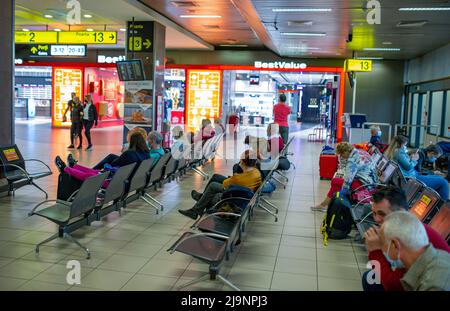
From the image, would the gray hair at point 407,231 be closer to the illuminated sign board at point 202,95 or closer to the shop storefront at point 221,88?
the shop storefront at point 221,88

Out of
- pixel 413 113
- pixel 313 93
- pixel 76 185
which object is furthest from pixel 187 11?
pixel 313 93

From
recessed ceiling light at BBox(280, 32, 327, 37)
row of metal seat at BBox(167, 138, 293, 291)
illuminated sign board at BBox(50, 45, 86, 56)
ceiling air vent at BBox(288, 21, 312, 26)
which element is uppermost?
recessed ceiling light at BBox(280, 32, 327, 37)

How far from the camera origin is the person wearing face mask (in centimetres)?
230

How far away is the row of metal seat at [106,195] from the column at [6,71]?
1497 mm

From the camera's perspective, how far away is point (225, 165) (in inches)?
459

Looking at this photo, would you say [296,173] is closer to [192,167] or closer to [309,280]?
[192,167]

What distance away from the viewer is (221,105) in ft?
68.0

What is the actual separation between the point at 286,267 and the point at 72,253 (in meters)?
2.06

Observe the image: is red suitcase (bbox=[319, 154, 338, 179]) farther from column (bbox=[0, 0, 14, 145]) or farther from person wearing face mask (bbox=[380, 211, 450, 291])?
person wearing face mask (bbox=[380, 211, 450, 291])

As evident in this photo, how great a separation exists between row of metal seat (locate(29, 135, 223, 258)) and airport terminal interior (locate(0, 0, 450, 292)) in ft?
0.08

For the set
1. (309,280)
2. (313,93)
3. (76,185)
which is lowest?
(309,280)

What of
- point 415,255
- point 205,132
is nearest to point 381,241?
point 415,255

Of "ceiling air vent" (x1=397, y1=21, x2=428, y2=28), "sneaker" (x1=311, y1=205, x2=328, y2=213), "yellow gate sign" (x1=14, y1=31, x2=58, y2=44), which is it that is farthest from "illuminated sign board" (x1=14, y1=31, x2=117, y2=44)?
"sneaker" (x1=311, y1=205, x2=328, y2=213)

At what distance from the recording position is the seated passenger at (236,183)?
5551 millimetres
